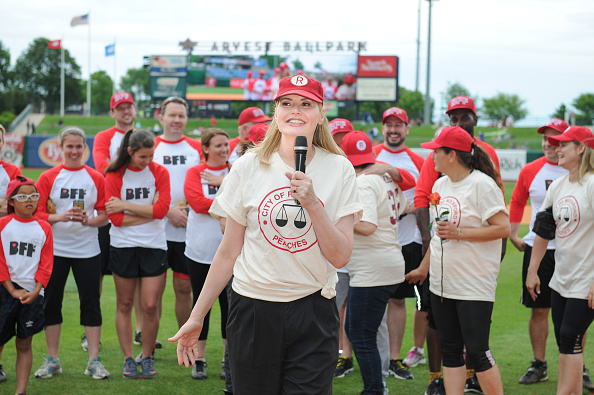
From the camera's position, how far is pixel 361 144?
199 inches

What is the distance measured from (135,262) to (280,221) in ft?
10.6

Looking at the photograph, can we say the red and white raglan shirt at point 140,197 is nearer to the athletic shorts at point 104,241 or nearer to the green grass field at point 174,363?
the athletic shorts at point 104,241

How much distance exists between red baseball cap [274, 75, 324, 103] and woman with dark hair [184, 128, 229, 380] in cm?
286

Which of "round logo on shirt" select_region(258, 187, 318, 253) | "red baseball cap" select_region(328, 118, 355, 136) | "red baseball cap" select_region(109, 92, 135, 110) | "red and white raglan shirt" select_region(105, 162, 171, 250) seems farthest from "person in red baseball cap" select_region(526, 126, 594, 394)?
"red baseball cap" select_region(109, 92, 135, 110)

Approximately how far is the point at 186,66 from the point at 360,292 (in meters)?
47.1

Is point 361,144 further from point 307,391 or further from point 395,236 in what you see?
point 307,391

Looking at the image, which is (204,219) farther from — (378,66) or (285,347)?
(378,66)

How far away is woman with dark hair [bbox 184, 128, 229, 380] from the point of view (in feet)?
18.7

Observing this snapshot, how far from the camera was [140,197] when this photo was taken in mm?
5809

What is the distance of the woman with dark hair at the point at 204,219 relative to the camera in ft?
18.7

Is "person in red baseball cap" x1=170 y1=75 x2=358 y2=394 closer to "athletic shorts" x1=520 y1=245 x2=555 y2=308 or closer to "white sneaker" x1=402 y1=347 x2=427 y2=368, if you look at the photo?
"athletic shorts" x1=520 y1=245 x2=555 y2=308

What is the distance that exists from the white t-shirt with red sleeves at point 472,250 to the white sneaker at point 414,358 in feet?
6.49

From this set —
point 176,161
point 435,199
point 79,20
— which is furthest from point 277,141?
point 79,20

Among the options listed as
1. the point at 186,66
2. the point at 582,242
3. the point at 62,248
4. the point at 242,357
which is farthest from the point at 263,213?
the point at 186,66
